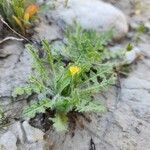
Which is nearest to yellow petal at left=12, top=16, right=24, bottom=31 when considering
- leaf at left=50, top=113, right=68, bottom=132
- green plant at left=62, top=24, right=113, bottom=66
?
green plant at left=62, top=24, right=113, bottom=66

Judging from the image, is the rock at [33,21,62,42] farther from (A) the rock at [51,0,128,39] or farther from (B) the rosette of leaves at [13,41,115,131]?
(B) the rosette of leaves at [13,41,115,131]

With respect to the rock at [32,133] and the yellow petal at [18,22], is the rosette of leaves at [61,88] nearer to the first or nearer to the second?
the rock at [32,133]

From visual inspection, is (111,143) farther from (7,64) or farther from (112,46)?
(112,46)

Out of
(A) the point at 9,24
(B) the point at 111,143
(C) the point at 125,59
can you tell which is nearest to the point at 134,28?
(C) the point at 125,59

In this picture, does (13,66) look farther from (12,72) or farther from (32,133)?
(32,133)

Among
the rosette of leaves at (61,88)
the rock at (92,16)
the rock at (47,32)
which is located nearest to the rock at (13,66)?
the rosette of leaves at (61,88)

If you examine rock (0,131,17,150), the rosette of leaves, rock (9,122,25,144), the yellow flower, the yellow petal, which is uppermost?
the yellow petal
